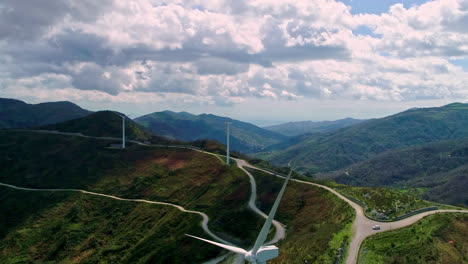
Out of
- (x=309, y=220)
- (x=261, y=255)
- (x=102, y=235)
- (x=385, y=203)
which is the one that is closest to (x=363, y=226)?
(x=385, y=203)

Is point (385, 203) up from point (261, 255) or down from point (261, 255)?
down

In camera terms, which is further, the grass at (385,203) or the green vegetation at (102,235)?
the green vegetation at (102,235)

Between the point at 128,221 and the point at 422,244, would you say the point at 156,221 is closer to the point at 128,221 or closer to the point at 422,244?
the point at 128,221

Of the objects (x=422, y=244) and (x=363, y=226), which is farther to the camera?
(x=363, y=226)

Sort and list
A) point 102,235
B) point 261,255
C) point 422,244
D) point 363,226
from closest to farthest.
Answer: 1. point 261,255
2. point 422,244
3. point 363,226
4. point 102,235

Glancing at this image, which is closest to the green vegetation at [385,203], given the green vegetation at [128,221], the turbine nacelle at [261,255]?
the green vegetation at [128,221]

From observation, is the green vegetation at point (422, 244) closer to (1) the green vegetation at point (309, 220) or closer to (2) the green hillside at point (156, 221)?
(1) the green vegetation at point (309, 220)
